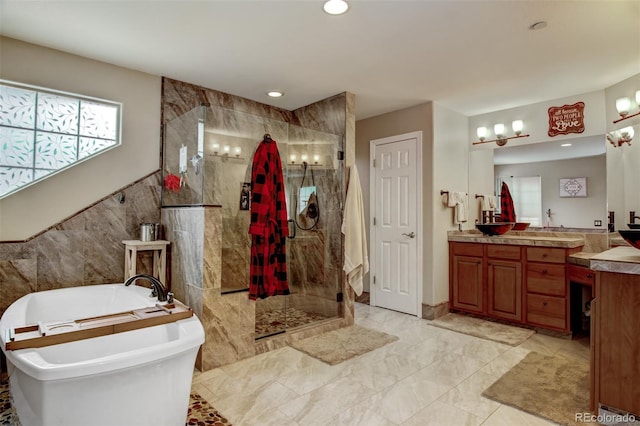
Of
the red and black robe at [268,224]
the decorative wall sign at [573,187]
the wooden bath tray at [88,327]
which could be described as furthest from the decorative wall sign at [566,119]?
the wooden bath tray at [88,327]

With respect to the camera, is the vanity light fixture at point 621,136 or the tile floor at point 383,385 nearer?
the tile floor at point 383,385

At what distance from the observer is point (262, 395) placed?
2271mm

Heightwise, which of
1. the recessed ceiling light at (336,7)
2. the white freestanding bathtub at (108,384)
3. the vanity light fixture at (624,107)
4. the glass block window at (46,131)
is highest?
the recessed ceiling light at (336,7)

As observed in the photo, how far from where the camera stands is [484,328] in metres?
3.66

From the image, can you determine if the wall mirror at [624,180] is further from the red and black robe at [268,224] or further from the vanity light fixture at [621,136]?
the red and black robe at [268,224]

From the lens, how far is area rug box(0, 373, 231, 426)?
1.95 m

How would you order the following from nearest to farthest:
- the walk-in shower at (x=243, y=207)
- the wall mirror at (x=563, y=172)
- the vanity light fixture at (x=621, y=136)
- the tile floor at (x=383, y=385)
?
the tile floor at (x=383, y=385)
the walk-in shower at (x=243, y=207)
the vanity light fixture at (x=621, y=136)
the wall mirror at (x=563, y=172)

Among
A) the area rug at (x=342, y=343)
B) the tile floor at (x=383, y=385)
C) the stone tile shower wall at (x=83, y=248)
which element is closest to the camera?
the tile floor at (x=383, y=385)

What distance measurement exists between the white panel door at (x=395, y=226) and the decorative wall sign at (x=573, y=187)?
5.04ft

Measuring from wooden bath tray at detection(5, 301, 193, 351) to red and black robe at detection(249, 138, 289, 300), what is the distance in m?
0.93

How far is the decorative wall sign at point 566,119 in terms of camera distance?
12.1 ft

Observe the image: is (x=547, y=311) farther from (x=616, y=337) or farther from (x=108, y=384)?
(x=108, y=384)

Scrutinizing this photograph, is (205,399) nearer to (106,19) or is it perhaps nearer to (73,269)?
(73,269)

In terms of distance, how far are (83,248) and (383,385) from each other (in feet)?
8.55
